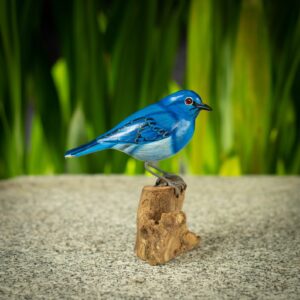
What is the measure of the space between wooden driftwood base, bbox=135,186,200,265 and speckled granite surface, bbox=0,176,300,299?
0.03m

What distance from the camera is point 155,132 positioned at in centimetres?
135

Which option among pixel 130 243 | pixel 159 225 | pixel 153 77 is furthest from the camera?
pixel 153 77

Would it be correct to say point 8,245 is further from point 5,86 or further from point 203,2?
point 203,2

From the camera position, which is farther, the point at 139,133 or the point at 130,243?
the point at 130,243

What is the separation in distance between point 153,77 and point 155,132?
1.25 m

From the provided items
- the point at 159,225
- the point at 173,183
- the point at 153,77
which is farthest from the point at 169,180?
the point at 153,77

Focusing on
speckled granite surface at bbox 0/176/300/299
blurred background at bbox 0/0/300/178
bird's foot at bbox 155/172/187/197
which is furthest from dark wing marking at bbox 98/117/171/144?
blurred background at bbox 0/0/300/178

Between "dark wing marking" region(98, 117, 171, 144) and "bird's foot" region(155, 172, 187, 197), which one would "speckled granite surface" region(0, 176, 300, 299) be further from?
"dark wing marking" region(98, 117, 171, 144)

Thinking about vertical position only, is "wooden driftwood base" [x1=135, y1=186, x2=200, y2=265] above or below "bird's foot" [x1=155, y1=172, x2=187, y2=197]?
below

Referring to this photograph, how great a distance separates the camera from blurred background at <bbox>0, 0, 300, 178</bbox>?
2.51 metres

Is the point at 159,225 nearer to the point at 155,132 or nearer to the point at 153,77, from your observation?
the point at 155,132

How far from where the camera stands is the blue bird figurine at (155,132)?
1.35 metres

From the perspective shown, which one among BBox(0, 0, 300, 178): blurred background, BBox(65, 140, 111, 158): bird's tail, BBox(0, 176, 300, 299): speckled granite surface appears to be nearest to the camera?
BBox(0, 176, 300, 299): speckled granite surface

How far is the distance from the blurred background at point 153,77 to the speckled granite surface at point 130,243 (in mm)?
256
